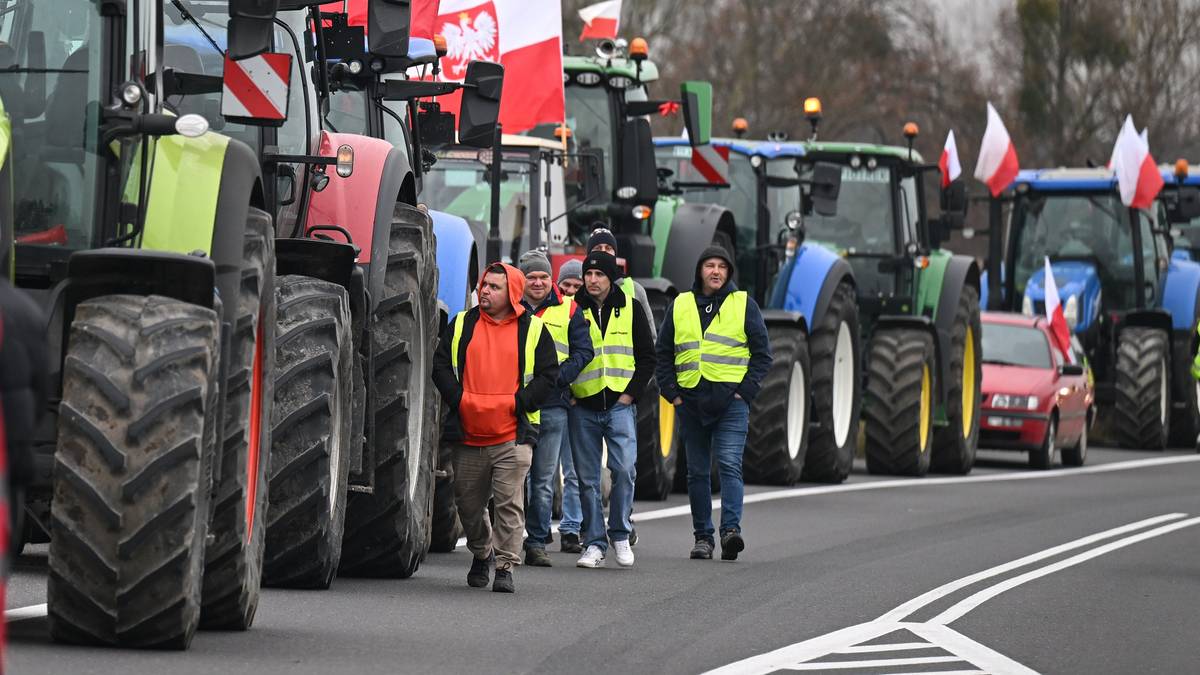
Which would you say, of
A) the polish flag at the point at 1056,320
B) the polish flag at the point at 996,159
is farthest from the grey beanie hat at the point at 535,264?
the polish flag at the point at 996,159

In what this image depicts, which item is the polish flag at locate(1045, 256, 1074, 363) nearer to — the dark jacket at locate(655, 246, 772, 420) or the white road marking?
the white road marking

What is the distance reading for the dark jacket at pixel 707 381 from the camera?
48.9 ft

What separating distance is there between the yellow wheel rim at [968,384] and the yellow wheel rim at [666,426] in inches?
261

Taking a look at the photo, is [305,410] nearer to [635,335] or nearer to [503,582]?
[503,582]

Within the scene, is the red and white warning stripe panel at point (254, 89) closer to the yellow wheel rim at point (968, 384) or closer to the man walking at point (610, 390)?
the man walking at point (610, 390)

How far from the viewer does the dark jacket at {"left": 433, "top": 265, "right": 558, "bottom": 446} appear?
12.5m

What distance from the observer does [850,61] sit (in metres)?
57.4

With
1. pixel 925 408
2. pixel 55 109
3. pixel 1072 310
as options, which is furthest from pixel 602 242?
pixel 1072 310

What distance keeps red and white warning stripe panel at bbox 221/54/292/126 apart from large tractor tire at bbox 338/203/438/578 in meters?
2.18

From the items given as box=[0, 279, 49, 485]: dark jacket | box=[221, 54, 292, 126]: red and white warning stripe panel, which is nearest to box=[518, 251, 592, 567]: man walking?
box=[221, 54, 292, 126]: red and white warning stripe panel

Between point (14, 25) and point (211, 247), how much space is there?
43.7 inches

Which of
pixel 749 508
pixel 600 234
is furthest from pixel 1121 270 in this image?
pixel 600 234

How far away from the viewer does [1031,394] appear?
2686 cm

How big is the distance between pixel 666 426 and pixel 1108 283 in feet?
43.0
